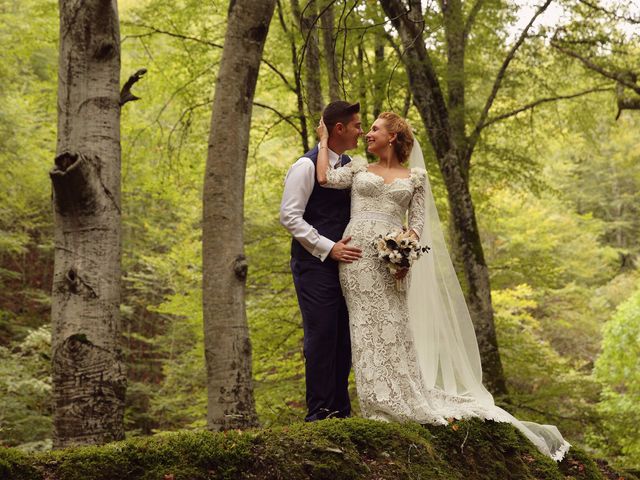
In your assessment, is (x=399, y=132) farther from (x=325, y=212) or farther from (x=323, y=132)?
(x=325, y=212)

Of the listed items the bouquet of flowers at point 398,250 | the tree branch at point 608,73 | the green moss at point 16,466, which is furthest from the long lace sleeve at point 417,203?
the tree branch at point 608,73

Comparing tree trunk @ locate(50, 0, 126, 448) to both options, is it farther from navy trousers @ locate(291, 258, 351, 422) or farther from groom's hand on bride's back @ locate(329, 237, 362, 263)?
groom's hand on bride's back @ locate(329, 237, 362, 263)

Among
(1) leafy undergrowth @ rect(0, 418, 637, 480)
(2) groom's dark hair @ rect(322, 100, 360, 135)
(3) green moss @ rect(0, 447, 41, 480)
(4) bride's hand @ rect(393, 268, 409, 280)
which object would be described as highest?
(2) groom's dark hair @ rect(322, 100, 360, 135)

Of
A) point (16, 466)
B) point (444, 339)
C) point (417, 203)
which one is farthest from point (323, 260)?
point (16, 466)

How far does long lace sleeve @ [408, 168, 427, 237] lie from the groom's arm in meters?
0.62

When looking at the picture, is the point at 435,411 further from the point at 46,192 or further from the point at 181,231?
the point at 46,192

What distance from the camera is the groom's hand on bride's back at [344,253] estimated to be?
4.39 metres

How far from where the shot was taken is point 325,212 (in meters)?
4.67

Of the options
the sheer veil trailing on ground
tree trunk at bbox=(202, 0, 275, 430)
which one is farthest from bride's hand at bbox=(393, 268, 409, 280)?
tree trunk at bbox=(202, 0, 275, 430)

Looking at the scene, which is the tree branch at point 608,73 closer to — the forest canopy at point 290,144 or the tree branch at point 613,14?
the forest canopy at point 290,144

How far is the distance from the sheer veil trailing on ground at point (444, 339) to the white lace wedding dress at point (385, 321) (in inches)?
1.1

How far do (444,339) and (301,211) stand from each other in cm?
145

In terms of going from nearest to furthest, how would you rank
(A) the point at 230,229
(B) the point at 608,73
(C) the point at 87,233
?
(C) the point at 87,233 < (A) the point at 230,229 < (B) the point at 608,73

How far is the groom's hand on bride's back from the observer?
4.39 metres
